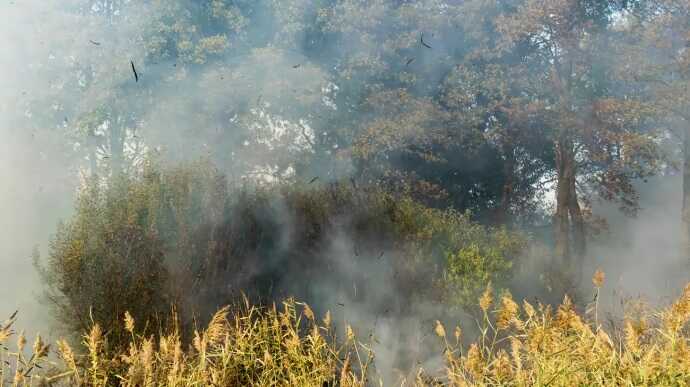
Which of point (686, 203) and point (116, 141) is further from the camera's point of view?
point (116, 141)

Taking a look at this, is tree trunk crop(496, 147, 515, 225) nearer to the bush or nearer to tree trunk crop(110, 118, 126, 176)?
tree trunk crop(110, 118, 126, 176)

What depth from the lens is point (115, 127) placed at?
15438mm

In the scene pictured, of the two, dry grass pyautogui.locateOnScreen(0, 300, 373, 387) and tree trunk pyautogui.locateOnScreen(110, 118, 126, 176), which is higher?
dry grass pyautogui.locateOnScreen(0, 300, 373, 387)

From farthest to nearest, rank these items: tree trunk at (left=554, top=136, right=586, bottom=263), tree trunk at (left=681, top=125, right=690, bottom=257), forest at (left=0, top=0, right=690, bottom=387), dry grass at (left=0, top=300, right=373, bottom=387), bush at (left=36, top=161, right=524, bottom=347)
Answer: tree trunk at (left=554, top=136, right=586, bottom=263)
tree trunk at (left=681, top=125, right=690, bottom=257)
forest at (left=0, top=0, right=690, bottom=387)
bush at (left=36, top=161, right=524, bottom=347)
dry grass at (left=0, top=300, right=373, bottom=387)

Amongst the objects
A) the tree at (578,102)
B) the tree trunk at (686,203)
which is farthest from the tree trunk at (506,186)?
the tree trunk at (686,203)

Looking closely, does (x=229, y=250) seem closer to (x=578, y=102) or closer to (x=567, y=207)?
(x=578, y=102)

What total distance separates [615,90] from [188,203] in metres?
10.3

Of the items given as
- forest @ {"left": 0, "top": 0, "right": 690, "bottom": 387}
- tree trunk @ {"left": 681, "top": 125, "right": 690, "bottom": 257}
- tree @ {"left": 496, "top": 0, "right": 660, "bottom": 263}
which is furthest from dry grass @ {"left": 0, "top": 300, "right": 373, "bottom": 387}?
tree trunk @ {"left": 681, "top": 125, "right": 690, "bottom": 257}

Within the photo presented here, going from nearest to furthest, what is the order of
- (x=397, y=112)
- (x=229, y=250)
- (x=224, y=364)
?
(x=224, y=364) → (x=229, y=250) → (x=397, y=112)

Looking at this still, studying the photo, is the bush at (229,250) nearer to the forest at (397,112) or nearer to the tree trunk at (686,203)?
the forest at (397,112)

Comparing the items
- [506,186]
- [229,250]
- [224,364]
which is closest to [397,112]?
[506,186]

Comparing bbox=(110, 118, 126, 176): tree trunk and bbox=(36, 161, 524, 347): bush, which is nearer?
bbox=(36, 161, 524, 347): bush

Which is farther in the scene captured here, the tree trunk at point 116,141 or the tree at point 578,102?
the tree trunk at point 116,141

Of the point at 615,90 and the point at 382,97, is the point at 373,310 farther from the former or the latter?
the point at 615,90
